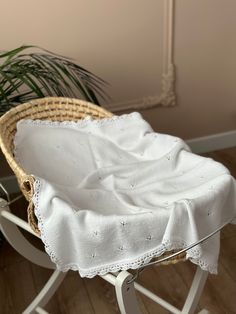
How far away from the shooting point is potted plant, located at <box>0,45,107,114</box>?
1.58 meters

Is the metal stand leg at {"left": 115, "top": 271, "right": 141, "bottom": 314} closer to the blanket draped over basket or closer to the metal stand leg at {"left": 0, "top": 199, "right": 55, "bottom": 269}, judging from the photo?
the blanket draped over basket

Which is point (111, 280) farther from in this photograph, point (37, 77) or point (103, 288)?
point (37, 77)

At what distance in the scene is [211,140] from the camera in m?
2.54

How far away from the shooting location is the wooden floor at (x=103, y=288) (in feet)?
5.30

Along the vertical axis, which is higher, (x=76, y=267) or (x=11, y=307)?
(x=76, y=267)

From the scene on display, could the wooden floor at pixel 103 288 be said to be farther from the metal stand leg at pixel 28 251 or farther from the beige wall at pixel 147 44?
the beige wall at pixel 147 44

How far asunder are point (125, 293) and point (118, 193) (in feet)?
1.02

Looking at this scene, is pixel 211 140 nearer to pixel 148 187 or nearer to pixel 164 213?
pixel 148 187

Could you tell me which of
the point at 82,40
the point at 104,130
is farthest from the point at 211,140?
the point at 104,130

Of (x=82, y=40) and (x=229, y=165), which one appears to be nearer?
(x=82, y=40)

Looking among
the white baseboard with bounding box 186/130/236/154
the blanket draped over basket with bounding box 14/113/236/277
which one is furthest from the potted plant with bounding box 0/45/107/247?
the white baseboard with bounding box 186/130/236/154

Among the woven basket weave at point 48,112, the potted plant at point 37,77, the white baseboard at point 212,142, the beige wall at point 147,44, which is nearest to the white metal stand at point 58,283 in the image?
the woven basket weave at point 48,112

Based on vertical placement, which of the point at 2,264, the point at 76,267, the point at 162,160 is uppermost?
the point at 162,160

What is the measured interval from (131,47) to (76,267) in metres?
1.32
